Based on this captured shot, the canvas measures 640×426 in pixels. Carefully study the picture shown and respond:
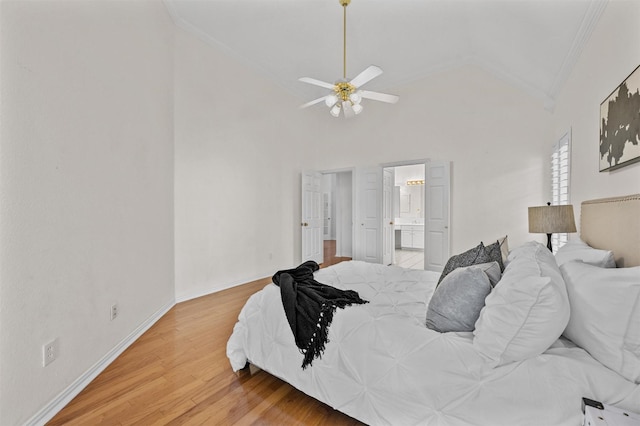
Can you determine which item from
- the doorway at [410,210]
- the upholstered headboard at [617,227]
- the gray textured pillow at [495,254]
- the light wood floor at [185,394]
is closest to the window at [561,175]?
the upholstered headboard at [617,227]

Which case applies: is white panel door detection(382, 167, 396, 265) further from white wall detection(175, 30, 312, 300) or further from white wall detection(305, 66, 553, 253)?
white wall detection(175, 30, 312, 300)

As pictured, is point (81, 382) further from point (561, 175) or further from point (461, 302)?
point (561, 175)

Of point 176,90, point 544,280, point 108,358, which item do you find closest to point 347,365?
point 544,280

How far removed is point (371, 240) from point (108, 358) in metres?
4.34

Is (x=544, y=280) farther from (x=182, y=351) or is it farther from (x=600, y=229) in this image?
Answer: (x=182, y=351)

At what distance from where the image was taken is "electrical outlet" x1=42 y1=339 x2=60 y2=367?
1.54 m

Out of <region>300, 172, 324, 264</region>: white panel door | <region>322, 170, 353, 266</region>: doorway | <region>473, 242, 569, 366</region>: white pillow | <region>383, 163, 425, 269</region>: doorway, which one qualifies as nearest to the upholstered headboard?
<region>473, 242, 569, 366</region>: white pillow

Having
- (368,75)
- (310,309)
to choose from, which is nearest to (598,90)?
(368,75)

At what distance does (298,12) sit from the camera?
3.28 m

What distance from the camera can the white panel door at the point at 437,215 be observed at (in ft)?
14.9

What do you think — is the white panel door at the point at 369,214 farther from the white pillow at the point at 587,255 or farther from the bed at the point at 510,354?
the bed at the point at 510,354

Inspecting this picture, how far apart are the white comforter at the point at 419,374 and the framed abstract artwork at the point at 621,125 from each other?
1.22 m

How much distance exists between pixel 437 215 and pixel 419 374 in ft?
12.4

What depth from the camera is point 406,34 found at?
12.1 feet
